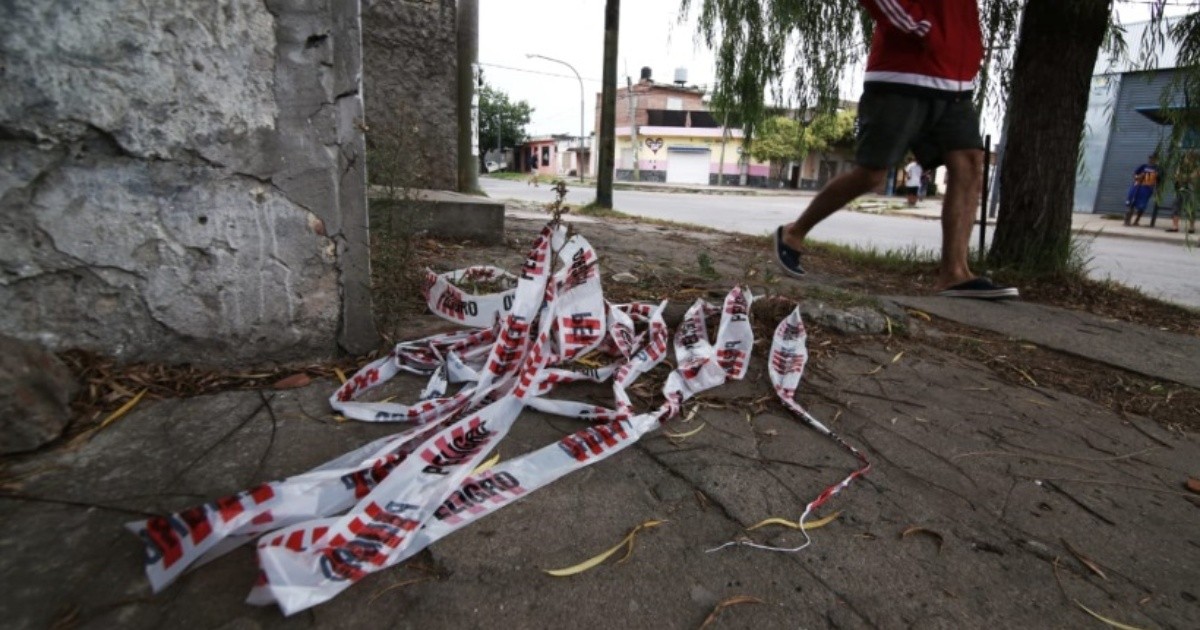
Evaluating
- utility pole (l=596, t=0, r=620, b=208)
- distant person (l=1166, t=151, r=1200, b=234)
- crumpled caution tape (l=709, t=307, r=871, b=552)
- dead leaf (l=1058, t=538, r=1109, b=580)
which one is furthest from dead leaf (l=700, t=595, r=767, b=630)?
utility pole (l=596, t=0, r=620, b=208)

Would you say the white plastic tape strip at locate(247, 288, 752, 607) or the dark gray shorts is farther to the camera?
the dark gray shorts

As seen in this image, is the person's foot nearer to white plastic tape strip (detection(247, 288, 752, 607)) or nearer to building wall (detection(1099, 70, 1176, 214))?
white plastic tape strip (detection(247, 288, 752, 607))

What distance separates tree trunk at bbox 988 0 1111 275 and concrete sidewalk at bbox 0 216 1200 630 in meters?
2.38

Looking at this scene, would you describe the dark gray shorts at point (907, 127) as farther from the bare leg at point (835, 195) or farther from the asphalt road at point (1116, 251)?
the asphalt road at point (1116, 251)

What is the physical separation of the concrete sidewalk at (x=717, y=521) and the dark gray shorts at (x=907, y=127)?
61.0 inches

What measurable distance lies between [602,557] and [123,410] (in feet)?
4.16

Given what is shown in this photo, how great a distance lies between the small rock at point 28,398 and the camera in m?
1.39

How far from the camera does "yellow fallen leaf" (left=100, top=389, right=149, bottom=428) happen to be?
154 centimetres

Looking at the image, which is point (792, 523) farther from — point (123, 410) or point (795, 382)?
point (123, 410)

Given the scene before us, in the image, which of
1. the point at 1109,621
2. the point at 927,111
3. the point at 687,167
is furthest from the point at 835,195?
the point at 687,167

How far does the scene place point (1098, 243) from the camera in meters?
11.3

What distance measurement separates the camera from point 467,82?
7.92 meters

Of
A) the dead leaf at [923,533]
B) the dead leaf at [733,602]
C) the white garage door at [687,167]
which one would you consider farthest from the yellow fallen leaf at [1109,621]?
the white garage door at [687,167]

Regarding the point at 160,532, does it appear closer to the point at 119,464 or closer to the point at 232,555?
the point at 232,555
